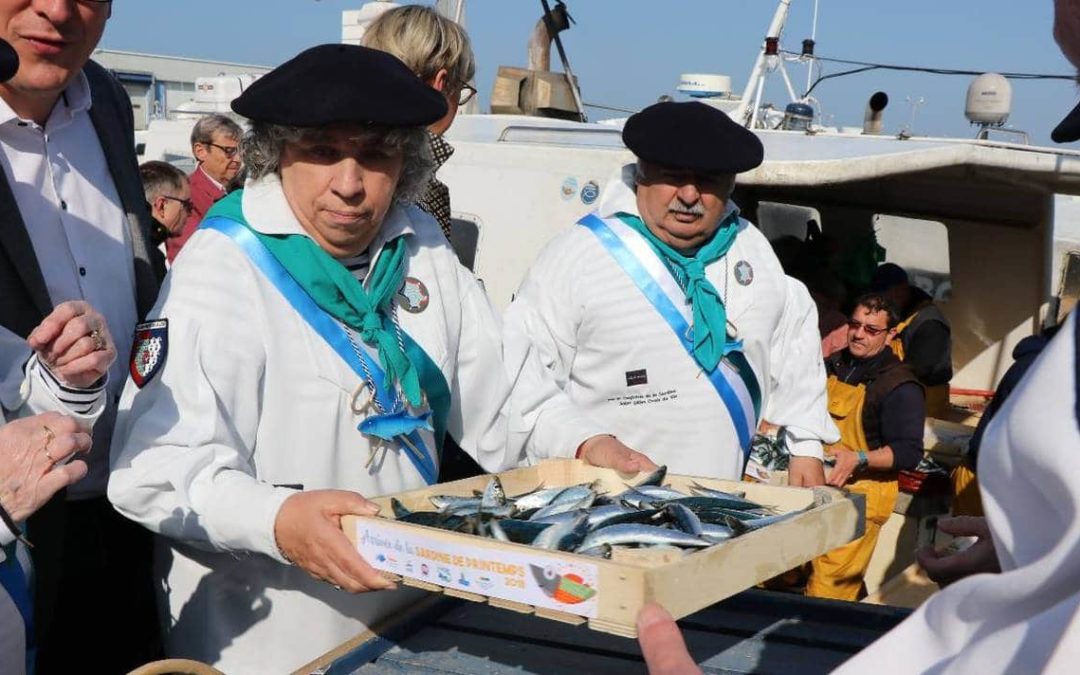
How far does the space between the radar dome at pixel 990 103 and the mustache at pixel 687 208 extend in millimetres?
5597

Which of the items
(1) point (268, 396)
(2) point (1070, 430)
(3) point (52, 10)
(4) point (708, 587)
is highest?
(3) point (52, 10)

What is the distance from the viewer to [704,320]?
4.46m

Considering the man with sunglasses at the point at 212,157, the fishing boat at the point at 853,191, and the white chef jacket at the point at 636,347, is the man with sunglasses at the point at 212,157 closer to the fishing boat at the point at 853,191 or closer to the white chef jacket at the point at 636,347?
the fishing boat at the point at 853,191

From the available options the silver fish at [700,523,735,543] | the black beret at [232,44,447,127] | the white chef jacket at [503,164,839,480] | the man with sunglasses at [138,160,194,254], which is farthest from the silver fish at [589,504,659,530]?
the man with sunglasses at [138,160,194,254]

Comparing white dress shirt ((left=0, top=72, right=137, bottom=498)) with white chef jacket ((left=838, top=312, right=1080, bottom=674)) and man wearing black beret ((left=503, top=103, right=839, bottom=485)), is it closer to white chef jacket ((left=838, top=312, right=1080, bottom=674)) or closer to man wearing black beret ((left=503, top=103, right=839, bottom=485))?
man wearing black beret ((left=503, top=103, right=839, bottom=485))

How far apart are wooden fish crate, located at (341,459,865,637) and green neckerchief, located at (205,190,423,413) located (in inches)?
16.0

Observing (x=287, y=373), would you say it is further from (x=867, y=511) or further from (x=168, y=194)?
(x=168, y=194)

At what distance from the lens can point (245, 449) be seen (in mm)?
2838

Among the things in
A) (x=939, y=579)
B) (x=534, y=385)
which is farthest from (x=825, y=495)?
(x=534, y=385)

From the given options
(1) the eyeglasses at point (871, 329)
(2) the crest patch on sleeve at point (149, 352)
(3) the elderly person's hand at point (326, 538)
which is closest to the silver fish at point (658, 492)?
(3) the elderly person's hand at point (326, 538)

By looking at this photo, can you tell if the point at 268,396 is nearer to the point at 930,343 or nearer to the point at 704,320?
the point at 704,320

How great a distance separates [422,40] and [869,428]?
3.57 meters

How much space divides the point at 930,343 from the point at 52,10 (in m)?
5.74

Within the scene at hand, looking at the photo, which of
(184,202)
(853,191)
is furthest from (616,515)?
(853,191)
